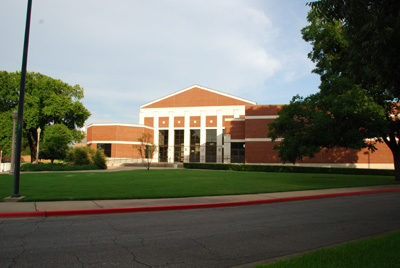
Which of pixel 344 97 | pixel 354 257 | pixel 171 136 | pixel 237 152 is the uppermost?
pixel 344 97

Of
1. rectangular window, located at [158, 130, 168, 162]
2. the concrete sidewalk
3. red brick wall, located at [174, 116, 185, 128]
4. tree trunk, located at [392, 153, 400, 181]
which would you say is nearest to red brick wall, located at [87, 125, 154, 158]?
rectangular window, located at [158, 130, 168, 162]

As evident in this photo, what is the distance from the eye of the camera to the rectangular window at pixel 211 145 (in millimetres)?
61562

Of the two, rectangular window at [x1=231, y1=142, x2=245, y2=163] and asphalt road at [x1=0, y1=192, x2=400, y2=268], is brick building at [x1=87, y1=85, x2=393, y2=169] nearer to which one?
rectangular window at [x1=231, y1=142, x2=245, y2=163]

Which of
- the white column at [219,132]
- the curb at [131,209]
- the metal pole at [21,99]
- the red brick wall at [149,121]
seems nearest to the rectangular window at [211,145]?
the white column at [219,132]

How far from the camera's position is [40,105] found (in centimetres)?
4094

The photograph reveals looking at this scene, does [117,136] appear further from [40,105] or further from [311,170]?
[311,170]

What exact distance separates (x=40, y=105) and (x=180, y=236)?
42.0 m

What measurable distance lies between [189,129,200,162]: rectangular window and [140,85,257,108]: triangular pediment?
628cm

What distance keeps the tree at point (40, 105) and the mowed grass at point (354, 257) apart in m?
41.7

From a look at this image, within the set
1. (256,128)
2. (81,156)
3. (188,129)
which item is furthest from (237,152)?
(81,156)

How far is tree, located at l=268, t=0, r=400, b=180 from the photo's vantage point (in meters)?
7.87

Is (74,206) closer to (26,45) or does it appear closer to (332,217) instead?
(26,45)

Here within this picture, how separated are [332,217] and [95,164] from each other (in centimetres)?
3521

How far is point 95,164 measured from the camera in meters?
38.6
